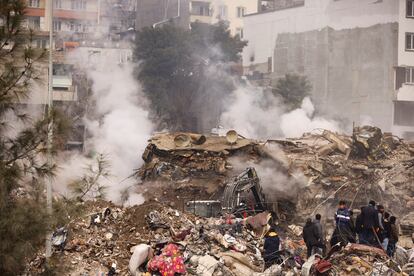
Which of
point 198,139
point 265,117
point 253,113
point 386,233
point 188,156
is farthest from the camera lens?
point 253,113

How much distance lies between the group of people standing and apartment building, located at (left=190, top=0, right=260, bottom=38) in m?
44.2

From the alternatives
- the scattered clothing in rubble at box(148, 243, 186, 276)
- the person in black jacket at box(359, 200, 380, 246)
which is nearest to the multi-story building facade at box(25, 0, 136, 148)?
the scattered clothing in rubble at box(148, 243, 186, 276)

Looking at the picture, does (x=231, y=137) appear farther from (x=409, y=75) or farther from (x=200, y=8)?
(x=200, y=8)

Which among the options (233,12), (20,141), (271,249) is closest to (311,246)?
(271,249)

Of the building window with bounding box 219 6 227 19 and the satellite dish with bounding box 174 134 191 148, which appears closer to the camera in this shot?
the satellite dish with bounding box 174 134 191 148

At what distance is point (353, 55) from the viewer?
45.7 m

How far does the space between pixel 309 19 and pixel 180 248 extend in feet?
112

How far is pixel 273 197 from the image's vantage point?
829 inches

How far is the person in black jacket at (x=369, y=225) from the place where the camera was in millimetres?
14922

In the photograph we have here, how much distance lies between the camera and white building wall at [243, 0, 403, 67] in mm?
44312

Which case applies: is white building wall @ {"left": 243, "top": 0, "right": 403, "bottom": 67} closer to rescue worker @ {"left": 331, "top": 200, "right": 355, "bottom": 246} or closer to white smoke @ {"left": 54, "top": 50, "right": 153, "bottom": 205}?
white smoke @ {"left": 54, "top": 50, "right": 153, "bottom": 205}

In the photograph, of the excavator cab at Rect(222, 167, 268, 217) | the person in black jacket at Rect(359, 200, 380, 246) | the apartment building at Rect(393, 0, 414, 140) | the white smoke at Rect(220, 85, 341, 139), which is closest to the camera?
the person in black jacket at Rect(359, 200, 380, 246)

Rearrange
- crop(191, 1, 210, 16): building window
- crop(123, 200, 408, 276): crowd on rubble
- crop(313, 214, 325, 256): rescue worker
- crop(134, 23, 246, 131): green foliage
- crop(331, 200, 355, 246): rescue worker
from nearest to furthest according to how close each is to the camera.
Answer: crop(123, 200, 408, 276): crowd on rubble
crop(313, 214, 325, 256): rescue worker
crop(331, 200, 355, 246): rescue worker
crop(134, 23, 246, 131): green foliage
crop(191, 1, 210, 16): building window

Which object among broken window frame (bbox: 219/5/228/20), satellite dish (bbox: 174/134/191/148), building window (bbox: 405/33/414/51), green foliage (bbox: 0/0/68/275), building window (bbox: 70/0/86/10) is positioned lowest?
satellite dish (bbox: 174/134/191/148)
